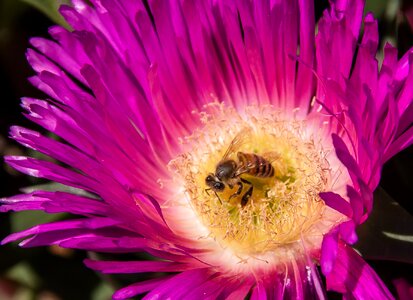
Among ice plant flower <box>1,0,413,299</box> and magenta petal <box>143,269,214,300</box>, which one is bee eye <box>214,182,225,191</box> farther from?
magenta petal <box>143,269,214,300</box>

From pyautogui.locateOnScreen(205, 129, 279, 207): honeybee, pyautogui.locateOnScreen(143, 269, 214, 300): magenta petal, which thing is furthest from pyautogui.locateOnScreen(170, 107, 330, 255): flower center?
pyautogui.locateOnScreen(143, 269, 214, 300): magenta petal

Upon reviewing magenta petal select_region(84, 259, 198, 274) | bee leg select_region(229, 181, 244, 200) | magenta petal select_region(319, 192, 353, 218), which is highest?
bee leg select_region(229, 181, 244, 200)

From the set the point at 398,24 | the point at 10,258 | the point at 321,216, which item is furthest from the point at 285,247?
the point at 10,258

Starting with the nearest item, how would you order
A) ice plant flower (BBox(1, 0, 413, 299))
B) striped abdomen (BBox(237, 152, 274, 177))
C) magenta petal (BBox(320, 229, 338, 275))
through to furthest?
1. magenta petal (BBox(320, 229, 338, 275))
2. ice plant flower (BBox(1, 0, 413, 299))
3. striped abdomen (BBox(237, 152, 274, 177))

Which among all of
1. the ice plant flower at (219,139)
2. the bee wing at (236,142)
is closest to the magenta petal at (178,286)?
the ice plant flower at (219,139)

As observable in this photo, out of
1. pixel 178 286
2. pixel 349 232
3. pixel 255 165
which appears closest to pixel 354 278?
pixel 349 232

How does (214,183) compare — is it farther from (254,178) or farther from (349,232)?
(349,232)

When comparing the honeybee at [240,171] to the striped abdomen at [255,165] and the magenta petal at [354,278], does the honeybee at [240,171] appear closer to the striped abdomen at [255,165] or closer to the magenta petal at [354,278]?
the striped abdomen at [255,165]
